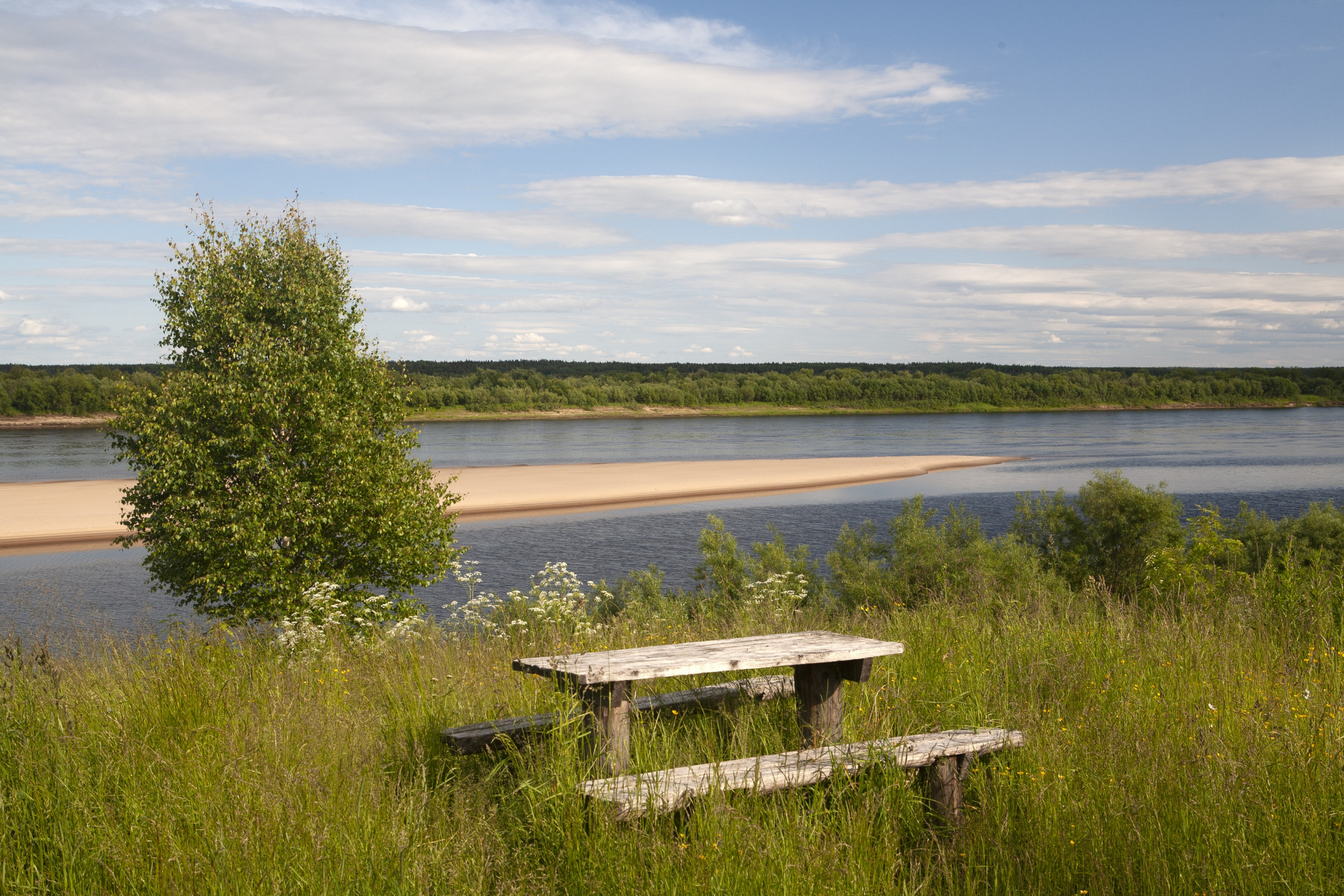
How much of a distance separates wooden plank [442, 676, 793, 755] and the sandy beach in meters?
35.0

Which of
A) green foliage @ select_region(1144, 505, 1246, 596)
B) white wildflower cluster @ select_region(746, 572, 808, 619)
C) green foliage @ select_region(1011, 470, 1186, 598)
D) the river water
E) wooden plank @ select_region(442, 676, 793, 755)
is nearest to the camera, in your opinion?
wooden plank @ select_region(442, 676, 793, 755)

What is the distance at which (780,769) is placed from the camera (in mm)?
4062

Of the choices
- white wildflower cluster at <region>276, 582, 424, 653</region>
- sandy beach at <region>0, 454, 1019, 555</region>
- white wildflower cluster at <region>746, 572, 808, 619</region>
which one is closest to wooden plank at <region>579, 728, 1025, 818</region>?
white wildflower cluster at <region>276, 582, 424, 653</region>

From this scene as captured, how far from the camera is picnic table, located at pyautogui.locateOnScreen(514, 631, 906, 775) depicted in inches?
167

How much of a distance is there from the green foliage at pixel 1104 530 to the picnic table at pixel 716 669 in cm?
1556

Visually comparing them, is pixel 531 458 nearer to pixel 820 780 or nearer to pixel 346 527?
pixel 346 527

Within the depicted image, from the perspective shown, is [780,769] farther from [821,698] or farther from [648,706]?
[648,706]

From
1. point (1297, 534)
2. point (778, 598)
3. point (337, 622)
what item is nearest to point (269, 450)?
point (337, 622)

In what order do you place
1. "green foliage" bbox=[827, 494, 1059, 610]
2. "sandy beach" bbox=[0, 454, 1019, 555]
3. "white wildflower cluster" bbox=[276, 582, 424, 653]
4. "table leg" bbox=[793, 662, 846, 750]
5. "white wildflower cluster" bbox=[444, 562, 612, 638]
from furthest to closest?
"sandy beach" bbox=[0, 454, 1019, 555]
"green foliage" bbox=[827, 494, 1059, 610]
"white wildflower cluster" bbox=[444, 562, 612, 638]
"white wildflower cluster" bbox=[276, 582, 424, 653]
"table leg" bbox=[793, 662, 846, 750]

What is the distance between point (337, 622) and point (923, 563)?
11457 millimetres

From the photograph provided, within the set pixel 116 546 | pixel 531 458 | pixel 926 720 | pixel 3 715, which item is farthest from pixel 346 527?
pixel 531 458

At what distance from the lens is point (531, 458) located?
68938 mm

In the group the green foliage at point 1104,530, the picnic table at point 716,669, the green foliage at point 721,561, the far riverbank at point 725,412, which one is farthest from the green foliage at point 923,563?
the far riverbank at point 725,412

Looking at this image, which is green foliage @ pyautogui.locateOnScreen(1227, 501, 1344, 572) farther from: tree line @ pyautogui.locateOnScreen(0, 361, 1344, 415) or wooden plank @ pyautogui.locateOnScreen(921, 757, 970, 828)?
tree line @ pyautogui.locateOnScreen(0, 361, 1344, 415)
